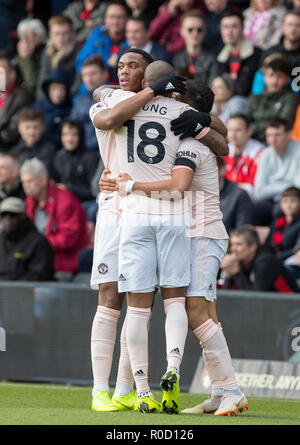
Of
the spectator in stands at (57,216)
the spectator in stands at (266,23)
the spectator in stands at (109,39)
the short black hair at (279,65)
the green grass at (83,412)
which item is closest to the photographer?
the green grass at (83,412)

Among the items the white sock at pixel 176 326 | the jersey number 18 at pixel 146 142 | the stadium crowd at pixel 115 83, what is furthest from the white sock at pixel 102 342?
the stadium crowd at pixel 115 83

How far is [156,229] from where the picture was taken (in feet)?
20.5

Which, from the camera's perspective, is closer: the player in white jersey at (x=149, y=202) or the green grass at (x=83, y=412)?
the green grass at (x=83, y=412)

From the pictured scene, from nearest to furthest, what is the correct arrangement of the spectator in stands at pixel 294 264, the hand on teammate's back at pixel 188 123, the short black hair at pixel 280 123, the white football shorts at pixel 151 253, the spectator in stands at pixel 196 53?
the white football shorts at pixel 151 253, the hand on teammate's back at pixel 188 123, the spectator in stands at pixel 294 264, the short black hair at pixel 280 123, the spectator in stands at pixel 196 53

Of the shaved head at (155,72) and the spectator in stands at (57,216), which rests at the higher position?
the shaved head at (155,72)

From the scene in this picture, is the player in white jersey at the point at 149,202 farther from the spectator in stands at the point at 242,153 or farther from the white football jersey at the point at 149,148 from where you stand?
the spectator in stands at the point at 242,153

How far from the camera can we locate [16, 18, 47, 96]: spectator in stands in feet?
48.6

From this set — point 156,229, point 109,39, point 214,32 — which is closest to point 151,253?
point 156,229

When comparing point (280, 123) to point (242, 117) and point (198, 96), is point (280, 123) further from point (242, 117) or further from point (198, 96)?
point (198, 96)

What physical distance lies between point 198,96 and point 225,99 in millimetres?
5406

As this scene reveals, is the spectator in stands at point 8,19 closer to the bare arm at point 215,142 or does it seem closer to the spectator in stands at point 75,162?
the spectator in stands at point 75,162

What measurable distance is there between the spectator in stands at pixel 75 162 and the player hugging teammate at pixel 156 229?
560cm

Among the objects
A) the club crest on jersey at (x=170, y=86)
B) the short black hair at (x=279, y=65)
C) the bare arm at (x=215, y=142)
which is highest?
the short black hair at (x=279, y=65)

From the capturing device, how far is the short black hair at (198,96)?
6641mm
